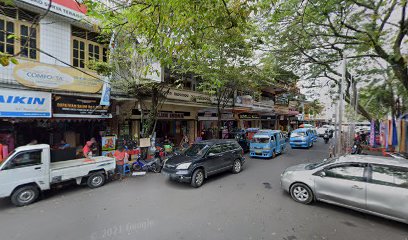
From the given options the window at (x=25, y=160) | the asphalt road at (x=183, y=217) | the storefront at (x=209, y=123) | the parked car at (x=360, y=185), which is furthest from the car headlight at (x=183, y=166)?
the storefront at (x=209, y=123)

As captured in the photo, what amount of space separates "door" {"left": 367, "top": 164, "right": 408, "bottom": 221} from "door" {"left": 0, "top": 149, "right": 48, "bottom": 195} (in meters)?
9.36

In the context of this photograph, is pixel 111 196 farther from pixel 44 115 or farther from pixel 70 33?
pixel 70 33

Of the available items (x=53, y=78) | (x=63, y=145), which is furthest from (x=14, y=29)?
(x=63, y=145)

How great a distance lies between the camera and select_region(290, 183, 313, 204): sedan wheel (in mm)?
5535

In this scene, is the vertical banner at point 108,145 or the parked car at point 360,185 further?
the vertical banner at point 108,145

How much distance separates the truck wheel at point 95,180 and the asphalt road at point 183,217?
0.28 m

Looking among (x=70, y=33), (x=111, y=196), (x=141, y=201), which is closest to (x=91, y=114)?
(x=70, y=33)

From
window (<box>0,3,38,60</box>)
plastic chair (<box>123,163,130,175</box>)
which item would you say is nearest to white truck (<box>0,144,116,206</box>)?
plastic chair (<box>123,163,130,175</box>)

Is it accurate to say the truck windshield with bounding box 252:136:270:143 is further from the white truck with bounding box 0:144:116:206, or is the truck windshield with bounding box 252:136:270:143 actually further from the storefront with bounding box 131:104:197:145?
the white truck with bounding box 0:144:116:206

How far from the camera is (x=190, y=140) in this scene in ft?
50.7

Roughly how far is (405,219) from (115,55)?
1120cm

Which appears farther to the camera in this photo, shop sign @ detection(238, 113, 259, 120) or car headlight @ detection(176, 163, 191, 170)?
shop sign @ detection(238, 113, 259, 120)

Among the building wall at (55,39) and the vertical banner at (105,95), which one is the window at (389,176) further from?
the building wall at (55,39)

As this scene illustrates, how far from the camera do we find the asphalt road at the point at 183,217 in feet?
13.7
